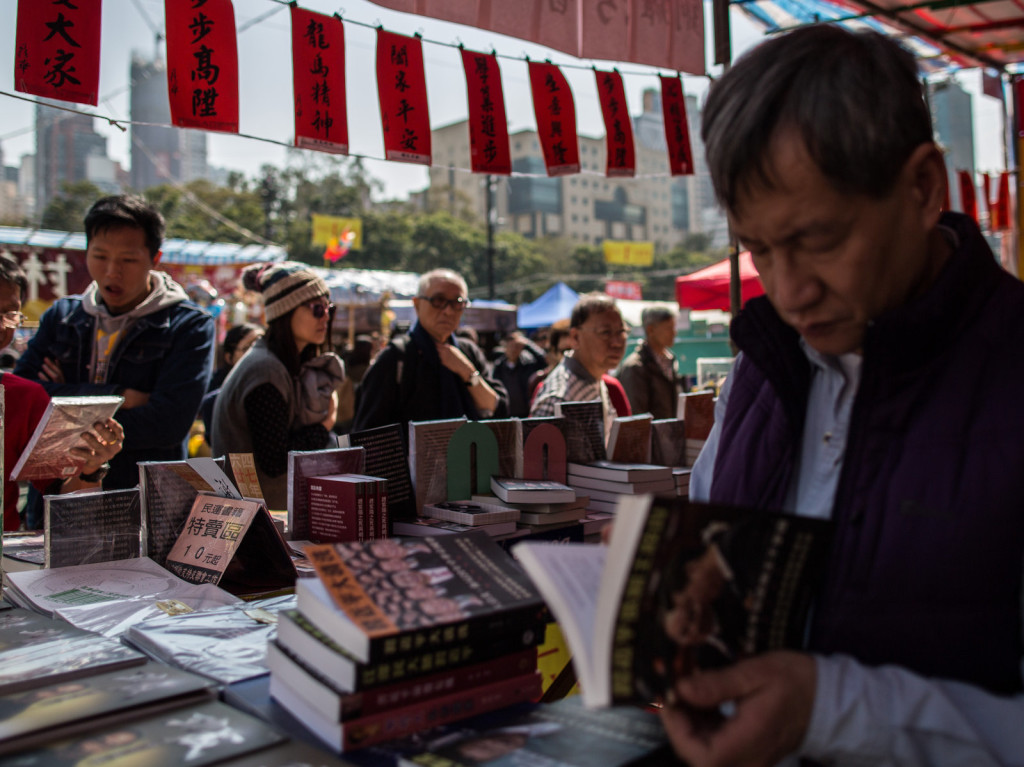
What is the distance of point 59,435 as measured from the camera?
1.81 m

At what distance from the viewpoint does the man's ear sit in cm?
83

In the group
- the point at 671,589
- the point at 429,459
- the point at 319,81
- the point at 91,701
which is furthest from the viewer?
the point at 319,81

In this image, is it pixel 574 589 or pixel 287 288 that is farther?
pixel 287 288


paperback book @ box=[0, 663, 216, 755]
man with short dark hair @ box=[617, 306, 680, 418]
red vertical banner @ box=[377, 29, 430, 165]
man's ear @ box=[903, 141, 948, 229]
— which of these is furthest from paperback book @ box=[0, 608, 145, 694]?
man with short dark hair @ box=[617, 306, 680, 418]

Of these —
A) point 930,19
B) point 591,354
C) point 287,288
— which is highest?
point 930,19

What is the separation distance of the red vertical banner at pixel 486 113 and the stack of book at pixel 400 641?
269 centimetres

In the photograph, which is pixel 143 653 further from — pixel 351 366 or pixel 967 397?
pixel 351 366

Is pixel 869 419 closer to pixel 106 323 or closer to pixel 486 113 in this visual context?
pixel 106 323

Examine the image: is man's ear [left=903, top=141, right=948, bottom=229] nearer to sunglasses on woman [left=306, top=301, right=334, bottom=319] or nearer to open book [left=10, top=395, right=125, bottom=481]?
open book [left=10, top=395, right=125, bottom=481]

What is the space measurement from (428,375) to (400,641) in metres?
2.58

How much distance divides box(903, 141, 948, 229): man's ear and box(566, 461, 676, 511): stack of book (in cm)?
142

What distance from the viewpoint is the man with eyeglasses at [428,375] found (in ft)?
11.0

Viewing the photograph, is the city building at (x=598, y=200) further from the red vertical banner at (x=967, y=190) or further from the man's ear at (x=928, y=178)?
the man's ear at (x=928, y=178)

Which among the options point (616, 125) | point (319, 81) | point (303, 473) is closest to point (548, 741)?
point (303, 473)
